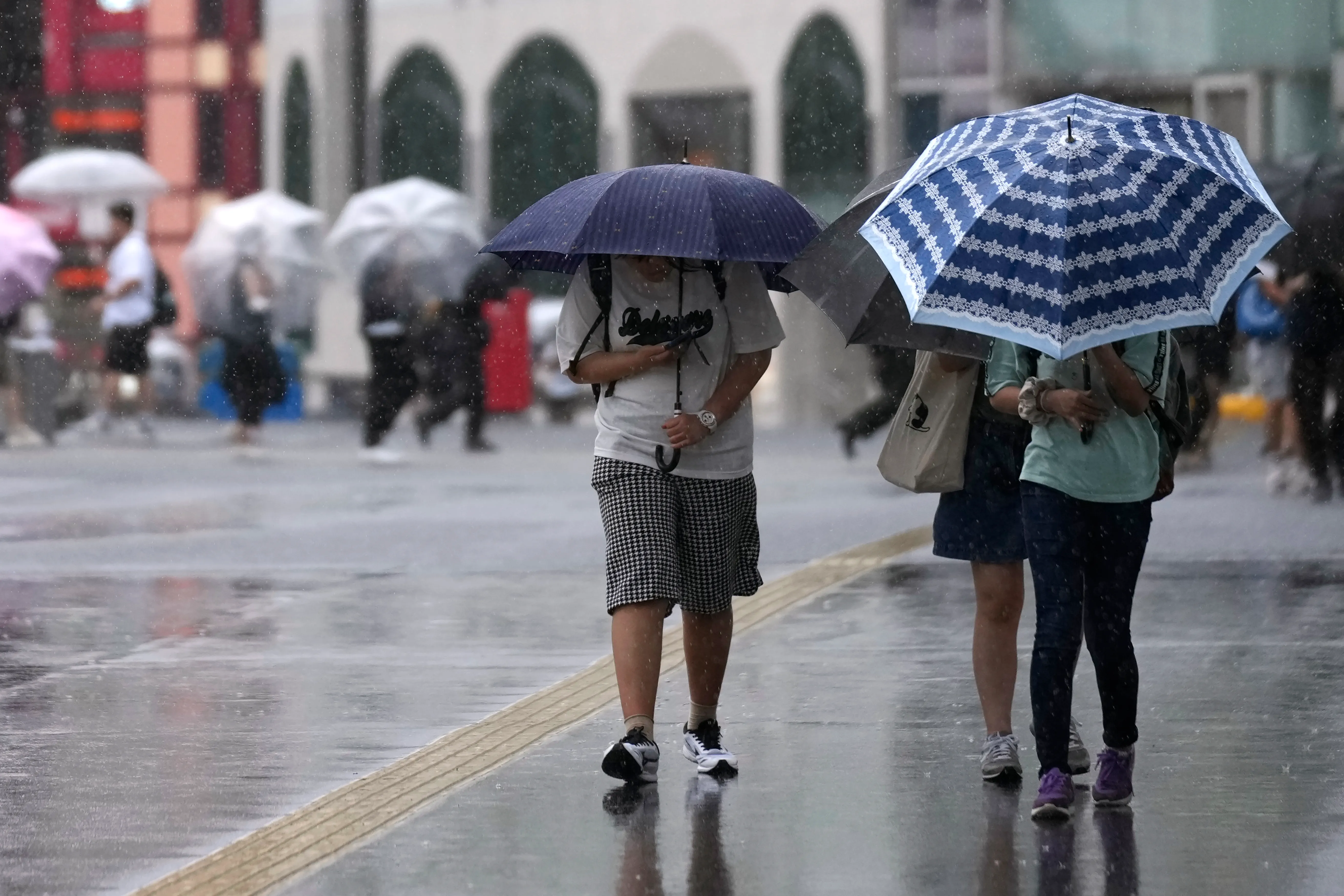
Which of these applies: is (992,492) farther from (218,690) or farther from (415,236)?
(415,236)

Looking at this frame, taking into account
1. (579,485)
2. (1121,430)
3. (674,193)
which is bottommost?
(579,485)

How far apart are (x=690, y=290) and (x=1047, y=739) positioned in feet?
4.84

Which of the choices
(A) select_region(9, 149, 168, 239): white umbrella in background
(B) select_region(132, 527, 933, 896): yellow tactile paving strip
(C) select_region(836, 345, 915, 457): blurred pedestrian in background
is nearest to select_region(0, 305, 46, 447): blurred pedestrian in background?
(A) select_region(9, 149, 168, 239): white umbrella in background

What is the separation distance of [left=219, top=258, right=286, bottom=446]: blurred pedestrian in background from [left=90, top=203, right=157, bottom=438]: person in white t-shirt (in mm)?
632

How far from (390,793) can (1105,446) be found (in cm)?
193

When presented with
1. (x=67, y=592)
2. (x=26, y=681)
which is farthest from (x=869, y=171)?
(x=26, y=681)

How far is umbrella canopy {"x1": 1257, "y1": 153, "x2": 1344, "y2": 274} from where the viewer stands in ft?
45.8

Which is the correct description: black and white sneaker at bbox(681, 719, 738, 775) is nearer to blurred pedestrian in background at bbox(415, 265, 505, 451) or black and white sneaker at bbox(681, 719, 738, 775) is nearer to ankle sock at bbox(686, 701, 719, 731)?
ankle sock at bbox(686, 701, 719, 731)

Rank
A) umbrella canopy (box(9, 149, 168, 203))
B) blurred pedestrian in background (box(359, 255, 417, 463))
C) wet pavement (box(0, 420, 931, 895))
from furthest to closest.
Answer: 1. umbrella canopy (box(9, 149, 168, 203))
2. blurred pedestrian in background (box(359, 255, 417, 463))
3. wet pavement (box(0, 420, 931, 895))

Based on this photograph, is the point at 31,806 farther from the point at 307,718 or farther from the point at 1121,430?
the point at 1121,430

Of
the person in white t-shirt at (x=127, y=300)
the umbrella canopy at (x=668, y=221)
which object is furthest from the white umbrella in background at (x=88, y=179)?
the umbrella canopy at (x=668, y=221)

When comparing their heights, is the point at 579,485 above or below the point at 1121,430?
below

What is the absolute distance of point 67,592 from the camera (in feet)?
34.2

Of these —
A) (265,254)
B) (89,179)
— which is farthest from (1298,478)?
(89,179)
